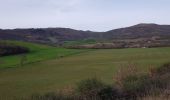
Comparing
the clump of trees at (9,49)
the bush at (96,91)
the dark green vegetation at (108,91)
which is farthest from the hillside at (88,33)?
the bush at (96,91)

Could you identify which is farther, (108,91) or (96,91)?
(108,91)

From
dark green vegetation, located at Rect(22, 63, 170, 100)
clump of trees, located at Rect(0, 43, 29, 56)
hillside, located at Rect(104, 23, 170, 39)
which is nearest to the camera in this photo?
dark green vegetation, located at Rect(22, 63, 170, 100)

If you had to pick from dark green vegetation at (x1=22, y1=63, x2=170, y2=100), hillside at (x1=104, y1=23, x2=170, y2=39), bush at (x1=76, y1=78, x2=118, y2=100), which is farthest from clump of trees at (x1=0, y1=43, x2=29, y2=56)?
hillside at (x1=104, y1=23, x2=170, y2=39)

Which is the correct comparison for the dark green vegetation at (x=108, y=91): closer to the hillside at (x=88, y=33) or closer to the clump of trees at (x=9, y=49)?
the clump of trees at (x=9, y=49)

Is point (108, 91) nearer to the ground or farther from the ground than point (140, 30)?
nearer to the ground

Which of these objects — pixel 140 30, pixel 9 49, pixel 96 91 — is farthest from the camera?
pixel 140 30

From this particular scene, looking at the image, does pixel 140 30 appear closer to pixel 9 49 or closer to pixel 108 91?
pixel 9 49

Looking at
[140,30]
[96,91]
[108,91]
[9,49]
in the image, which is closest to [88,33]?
[140,30]

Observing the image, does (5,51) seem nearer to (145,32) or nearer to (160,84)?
(160,84)

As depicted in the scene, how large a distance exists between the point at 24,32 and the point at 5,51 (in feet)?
232

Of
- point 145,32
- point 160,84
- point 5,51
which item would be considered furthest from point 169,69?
point 145,32

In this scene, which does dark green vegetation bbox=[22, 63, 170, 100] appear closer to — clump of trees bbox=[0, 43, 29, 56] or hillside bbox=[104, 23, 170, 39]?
clump of trees bbox=[0, 43, 29, 56]

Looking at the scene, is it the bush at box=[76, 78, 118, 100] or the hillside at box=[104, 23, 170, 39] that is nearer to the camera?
the bush at box=[76, 78, 118, 100]

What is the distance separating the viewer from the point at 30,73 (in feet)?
110
